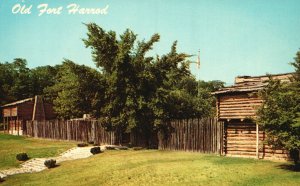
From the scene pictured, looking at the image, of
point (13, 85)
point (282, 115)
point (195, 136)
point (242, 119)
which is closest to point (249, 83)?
point (242, 119)

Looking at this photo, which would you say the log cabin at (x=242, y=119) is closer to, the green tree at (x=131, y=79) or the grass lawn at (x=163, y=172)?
the grass lawn at (x=163, y=172)

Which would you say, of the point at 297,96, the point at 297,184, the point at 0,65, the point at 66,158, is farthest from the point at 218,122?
the point at 0,65

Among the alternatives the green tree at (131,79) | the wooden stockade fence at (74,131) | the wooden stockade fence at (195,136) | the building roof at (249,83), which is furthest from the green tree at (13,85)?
the building roof at (249,83)

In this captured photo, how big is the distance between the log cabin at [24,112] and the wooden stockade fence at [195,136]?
114ft

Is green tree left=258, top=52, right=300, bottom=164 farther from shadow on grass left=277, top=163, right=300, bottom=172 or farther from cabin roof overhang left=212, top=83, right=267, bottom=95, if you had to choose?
cabin roof overhang left=212, top=83, right=267, bottom=95

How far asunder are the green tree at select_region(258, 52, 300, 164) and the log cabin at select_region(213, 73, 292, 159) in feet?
13.3

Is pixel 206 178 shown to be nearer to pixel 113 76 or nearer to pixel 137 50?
pixel 113 76

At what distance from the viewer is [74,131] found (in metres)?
42.6

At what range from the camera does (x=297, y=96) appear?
1952cm

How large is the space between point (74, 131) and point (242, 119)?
957 inches

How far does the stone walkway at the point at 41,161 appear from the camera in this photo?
2643 centimetres

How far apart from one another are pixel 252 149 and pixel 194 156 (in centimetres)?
467

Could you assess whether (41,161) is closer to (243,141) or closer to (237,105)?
(243,141)

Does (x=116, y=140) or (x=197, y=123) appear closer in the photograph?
(x=197, y=123)
